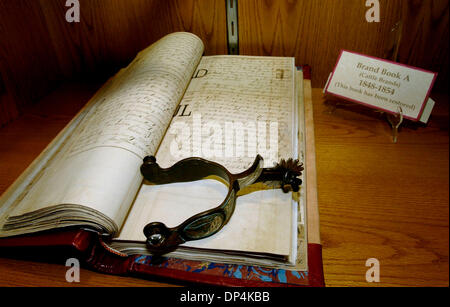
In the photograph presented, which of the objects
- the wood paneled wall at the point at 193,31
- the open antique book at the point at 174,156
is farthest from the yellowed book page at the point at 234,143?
the wood paneled wall at the point at 193,31

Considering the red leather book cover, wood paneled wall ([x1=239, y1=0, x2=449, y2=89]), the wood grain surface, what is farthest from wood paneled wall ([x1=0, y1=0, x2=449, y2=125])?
the red leather book cover

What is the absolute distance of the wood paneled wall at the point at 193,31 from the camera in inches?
33.4

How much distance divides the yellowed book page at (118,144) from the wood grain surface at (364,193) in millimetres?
128

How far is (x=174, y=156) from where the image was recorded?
0.63 meters

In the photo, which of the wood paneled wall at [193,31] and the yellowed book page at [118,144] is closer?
the yellowed book page at [118,144]

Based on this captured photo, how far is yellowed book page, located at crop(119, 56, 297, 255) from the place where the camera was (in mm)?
496

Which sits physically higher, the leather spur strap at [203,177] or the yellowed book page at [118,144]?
the yellowed book page at [118,144]

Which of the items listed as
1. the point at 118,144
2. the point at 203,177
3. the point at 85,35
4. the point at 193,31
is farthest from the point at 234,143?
the point at 85,35

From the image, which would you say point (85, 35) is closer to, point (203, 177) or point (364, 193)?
point (203, 177)

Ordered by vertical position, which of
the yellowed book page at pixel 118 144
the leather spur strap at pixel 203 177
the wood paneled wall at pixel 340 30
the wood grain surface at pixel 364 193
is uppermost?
the wood paneled wall at pixel 340 30

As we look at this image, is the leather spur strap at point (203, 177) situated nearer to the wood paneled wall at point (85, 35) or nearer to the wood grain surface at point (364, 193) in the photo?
the wood grain surface at point (364, 193)

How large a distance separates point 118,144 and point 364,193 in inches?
19.1

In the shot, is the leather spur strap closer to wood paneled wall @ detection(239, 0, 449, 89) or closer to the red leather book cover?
the red leather book cover
